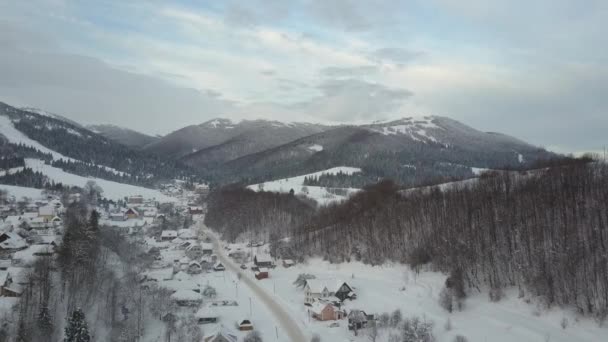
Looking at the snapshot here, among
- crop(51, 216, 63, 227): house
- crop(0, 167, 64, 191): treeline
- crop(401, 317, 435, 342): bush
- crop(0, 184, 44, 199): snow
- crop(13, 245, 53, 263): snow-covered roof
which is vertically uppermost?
crop(0, 167, 64, 191): treeline

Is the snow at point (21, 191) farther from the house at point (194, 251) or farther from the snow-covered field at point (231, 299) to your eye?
the snow-covered field at point (231, 299)

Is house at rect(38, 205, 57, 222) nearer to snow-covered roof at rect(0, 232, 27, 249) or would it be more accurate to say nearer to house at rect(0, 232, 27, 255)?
snow-covered roof at rect(0, 232, 27, 249)

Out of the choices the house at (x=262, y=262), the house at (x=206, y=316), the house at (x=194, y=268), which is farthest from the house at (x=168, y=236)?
the house at (x=206, y=316)

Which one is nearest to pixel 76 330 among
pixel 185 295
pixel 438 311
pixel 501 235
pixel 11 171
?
pixel 185 295

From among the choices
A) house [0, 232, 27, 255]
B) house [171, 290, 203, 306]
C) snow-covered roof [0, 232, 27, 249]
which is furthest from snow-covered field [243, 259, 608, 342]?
Answer: snow-covered roof [0, 232, 27, 249]

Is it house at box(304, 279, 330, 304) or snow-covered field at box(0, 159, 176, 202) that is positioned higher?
snow-covered field at box(0, 159, 176, 202)

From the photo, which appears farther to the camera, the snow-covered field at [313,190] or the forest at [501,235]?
the snow-covered field at [313,190]
